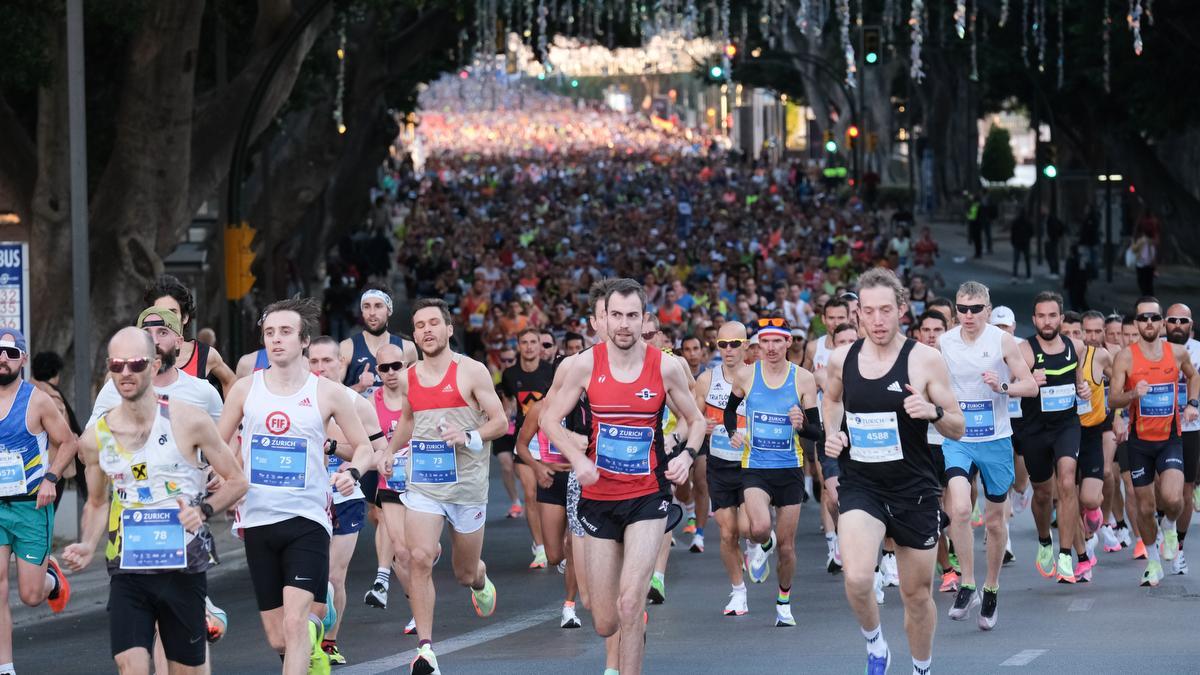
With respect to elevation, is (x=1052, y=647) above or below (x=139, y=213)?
below

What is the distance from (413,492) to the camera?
436 inches

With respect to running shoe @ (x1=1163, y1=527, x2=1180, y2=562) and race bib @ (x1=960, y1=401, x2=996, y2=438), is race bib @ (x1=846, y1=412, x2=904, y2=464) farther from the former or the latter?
running shoe @ (x1=1163, y1=527, x2=1180, y2=562)

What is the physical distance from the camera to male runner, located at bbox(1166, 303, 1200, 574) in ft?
48.8

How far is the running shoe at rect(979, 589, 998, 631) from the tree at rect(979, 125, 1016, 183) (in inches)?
3010

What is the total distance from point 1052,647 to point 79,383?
864 cm

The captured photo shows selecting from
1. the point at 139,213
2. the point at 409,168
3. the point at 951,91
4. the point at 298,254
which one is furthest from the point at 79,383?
the point at 409,168

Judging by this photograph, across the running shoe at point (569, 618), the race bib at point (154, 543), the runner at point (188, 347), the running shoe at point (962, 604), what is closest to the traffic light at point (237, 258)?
the running shoe at point (569, 618)

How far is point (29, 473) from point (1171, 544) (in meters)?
8.05

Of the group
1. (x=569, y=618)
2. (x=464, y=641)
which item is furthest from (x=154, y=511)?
(x=569, y=618)

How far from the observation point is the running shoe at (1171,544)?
14.7 metres

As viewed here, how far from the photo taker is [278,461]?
9047mm

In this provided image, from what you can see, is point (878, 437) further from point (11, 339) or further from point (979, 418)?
point (11, 339)

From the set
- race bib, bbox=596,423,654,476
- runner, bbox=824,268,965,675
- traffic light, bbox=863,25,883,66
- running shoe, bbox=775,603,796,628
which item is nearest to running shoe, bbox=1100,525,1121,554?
running shoe, bbox=775,603,796,628

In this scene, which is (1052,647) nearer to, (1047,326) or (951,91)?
(1047,326)
